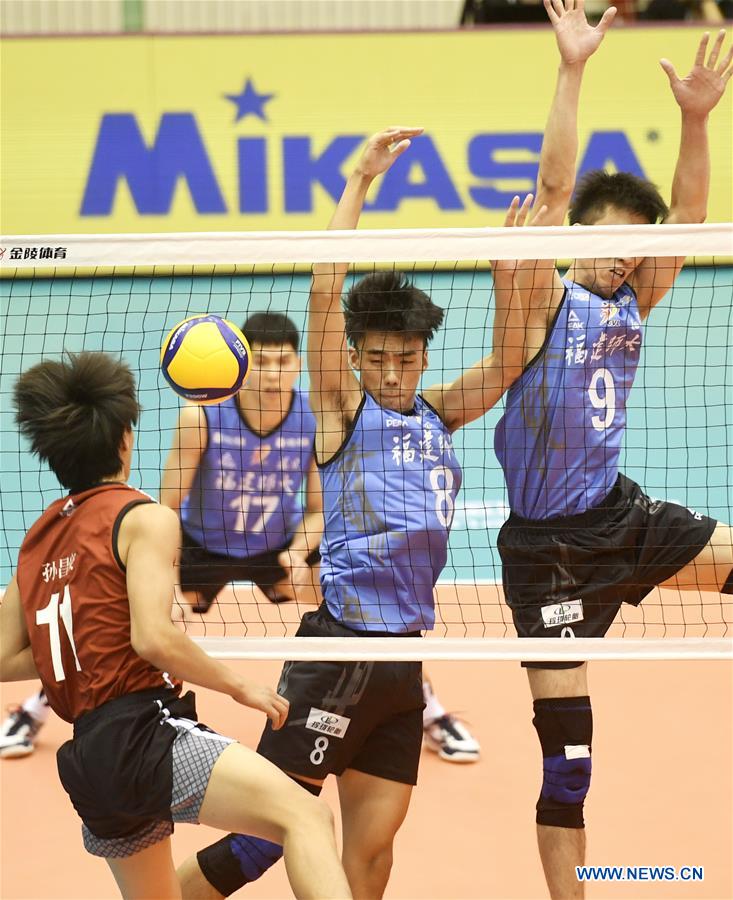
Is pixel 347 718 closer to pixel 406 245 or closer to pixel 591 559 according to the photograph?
pixel 591 559

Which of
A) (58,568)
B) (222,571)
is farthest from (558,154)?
(222,571)

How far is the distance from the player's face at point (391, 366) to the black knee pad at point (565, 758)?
1.09 m

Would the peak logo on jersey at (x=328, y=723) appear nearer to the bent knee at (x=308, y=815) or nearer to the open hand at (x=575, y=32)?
the bent knee at (x=308, y=815)

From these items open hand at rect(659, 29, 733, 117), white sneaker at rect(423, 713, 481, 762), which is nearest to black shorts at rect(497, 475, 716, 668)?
open hand at rect(659, 29, 733, 117)

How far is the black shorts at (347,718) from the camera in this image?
130 inches

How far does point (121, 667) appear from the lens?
2881mm

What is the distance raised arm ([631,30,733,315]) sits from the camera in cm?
383

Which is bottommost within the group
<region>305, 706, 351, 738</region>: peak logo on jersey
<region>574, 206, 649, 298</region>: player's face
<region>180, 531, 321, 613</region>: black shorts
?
<region>305, 706, 351, 738</region>: peak logo on jersey

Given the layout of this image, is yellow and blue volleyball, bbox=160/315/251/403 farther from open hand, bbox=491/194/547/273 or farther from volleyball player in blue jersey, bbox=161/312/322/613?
volleyball player in blue jersey, bbox=161/312/322/613

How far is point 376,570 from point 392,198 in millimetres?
6869

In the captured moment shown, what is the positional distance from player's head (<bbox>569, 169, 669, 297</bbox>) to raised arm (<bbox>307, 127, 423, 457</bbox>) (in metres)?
0.77

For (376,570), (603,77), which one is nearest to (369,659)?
(376,570)

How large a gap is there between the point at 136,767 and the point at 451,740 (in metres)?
2.78

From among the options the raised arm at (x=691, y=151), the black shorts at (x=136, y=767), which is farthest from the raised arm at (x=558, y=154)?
the black shorts at (x=136, y=767)
